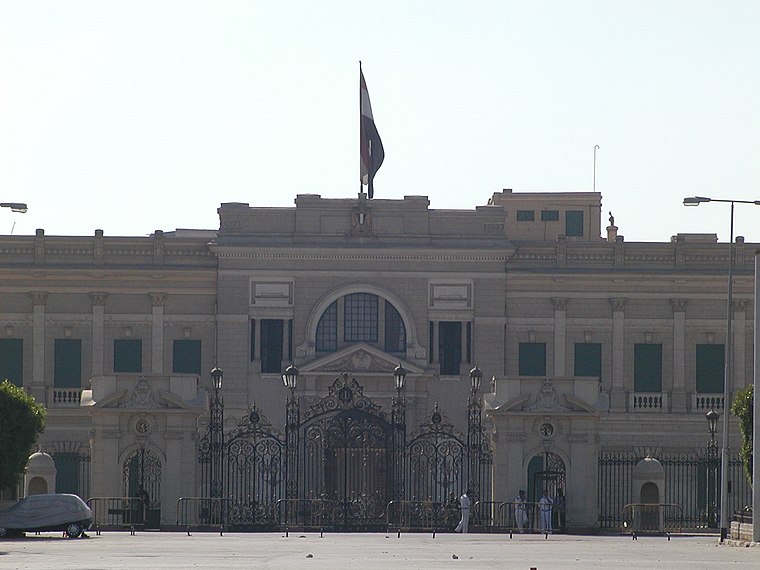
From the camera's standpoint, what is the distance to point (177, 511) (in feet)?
192

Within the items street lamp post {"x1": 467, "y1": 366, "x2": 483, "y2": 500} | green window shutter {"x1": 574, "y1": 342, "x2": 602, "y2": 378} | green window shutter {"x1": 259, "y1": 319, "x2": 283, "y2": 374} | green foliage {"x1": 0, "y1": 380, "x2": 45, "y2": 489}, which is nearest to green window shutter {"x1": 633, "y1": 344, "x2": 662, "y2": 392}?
green window shutter {"x1": 574, "y1": 342, "x2": 602, "y2": 378}

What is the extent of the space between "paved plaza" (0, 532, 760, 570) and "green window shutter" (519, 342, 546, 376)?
87.9 ft

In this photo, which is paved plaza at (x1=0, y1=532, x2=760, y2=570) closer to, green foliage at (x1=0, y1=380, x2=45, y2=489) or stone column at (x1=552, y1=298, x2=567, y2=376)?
green foliage at (x1=0, y1=380, x2=45, y2=489)

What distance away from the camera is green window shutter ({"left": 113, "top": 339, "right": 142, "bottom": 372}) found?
8000cm

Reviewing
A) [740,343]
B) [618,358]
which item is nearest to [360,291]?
[618,358]

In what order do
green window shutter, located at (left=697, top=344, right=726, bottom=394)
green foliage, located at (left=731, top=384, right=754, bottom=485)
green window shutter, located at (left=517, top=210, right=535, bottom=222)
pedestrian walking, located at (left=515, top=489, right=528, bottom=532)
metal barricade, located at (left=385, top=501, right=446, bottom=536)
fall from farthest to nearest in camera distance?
1. green window shutter, located at (left=517, top=210, right=535, bottom=222)
2. green window shutter, located at (left=697, top=344, right=726, bottom=394)
3. metal barricade, located at (left=385, top=501, right=446, bottom=536)
4. pedestrian walking, located at (left=515, top=489, right=528, bottom=532)
5. green foliage, located at (left=731, top=384, right=754, bottom=485)

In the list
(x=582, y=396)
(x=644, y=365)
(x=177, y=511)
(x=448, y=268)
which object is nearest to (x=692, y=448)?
(x=644, y=365)

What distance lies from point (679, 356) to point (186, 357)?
18.7 meters

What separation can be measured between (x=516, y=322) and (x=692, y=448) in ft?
26.7

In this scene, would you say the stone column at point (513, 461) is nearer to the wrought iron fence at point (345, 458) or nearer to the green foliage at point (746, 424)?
the wrought iron fence at point (345, 458)

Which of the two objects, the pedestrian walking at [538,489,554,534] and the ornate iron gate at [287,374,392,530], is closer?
the pedestrian walking at [538,489,554,534]

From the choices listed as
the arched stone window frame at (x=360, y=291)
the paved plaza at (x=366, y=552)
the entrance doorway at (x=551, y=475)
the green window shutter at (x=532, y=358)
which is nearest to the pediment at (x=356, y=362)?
the arched stone window frame at (x=360, y=291)

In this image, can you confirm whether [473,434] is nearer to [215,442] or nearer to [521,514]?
[521,514]

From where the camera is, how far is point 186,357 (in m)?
80.3
